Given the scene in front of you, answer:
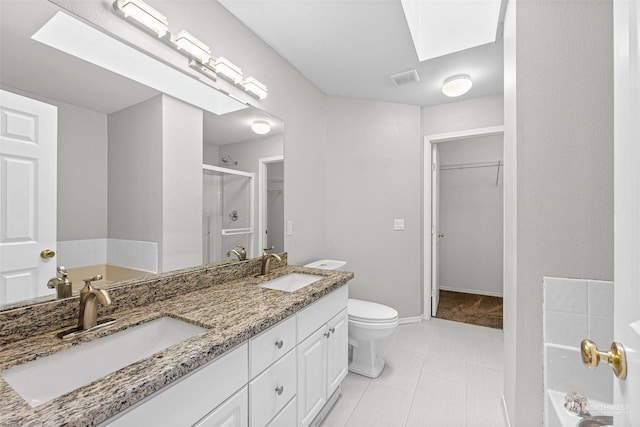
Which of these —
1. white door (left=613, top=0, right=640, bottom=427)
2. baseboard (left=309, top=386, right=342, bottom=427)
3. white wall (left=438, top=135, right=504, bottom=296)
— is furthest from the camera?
white wall (left=438, top=135, right=504, bottom=296)

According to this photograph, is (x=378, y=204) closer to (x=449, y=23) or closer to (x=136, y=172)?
(x=449, y=23)

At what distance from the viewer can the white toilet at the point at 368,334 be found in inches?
78.7

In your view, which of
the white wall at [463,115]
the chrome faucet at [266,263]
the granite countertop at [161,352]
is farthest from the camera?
the white wall at [463,115]

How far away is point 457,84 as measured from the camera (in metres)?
2.46

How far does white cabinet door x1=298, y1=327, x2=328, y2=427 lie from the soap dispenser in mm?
950

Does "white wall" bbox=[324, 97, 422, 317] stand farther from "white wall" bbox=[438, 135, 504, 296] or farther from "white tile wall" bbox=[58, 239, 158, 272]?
"white tile wall" bbox=[58, 239, 158, 272]

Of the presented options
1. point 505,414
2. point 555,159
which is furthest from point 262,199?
point 505,414

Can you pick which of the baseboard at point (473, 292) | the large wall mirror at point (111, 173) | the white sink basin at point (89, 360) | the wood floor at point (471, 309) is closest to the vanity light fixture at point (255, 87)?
the large wall mirror at point (111, 173)

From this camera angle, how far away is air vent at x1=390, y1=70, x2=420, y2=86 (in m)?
2.44

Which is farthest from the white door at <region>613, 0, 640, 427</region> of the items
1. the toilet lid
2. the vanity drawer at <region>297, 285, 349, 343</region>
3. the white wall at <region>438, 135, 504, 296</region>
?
the white wall at <region>438, 135, 504, 296</region>

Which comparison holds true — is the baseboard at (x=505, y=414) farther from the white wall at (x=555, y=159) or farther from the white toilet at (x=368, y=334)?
the white toilet at (x=368, y=334)

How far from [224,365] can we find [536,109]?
5.51 feet

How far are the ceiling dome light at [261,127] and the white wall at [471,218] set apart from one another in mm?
3015

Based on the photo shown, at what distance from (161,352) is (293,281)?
1160 mm
